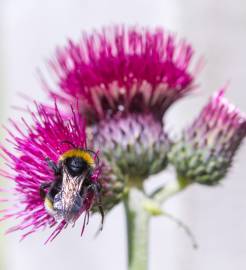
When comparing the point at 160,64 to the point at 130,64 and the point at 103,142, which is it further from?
the point at 103,142

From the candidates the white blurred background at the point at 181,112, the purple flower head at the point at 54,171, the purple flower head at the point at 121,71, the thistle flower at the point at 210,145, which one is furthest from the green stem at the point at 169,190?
the white blurred background at the point at 181,112

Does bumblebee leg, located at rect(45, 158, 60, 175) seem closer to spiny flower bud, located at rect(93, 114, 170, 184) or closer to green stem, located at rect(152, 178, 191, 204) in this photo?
spiny flower bud, located at rect(93, 114, 170, 184)

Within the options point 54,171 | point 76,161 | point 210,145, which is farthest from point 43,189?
point 210,145

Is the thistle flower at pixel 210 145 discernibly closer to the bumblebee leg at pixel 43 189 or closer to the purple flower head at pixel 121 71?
the purple flower head at pixel 121 71

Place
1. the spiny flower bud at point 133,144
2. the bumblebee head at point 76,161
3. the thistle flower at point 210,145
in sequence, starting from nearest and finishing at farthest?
1. the bumblebee head at point 76,161
2. the spiny flower bud at point 133,144
3. the thistle flower at point 210,145

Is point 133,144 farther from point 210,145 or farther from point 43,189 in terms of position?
point 43,189

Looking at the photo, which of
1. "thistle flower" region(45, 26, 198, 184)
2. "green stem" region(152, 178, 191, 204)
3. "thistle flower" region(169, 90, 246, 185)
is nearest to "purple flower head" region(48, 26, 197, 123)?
"thistle flower" region(45, 26, 198, 184)

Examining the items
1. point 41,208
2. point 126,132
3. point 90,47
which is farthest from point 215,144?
point 41,208
